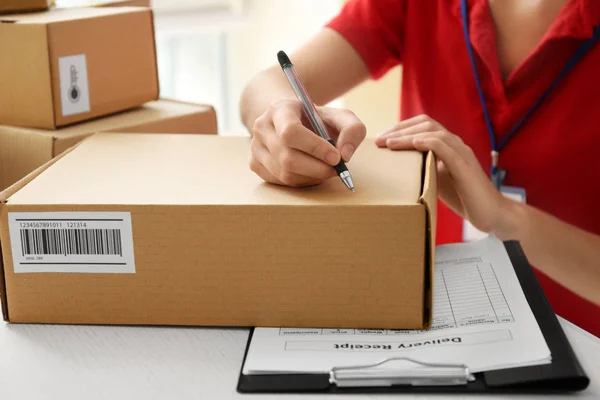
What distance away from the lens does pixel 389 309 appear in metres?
0.60

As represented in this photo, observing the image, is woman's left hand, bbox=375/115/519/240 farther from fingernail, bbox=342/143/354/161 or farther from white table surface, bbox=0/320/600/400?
white table surface, bbox=0/320/600/400

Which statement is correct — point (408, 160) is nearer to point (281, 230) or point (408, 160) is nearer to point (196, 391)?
point (281, 230)

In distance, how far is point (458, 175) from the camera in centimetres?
80

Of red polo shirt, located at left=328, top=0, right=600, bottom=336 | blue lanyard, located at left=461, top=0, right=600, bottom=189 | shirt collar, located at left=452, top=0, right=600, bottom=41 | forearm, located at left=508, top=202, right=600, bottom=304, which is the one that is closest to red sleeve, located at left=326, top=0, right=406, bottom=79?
red polo shirt, located at left=328, top=0, right=600, bottom=336

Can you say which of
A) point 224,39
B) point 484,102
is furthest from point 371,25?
point 224,39

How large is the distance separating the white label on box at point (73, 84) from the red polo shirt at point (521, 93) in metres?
0.48

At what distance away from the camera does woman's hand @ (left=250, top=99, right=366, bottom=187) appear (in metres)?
0.62

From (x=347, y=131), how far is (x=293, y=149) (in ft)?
0.21

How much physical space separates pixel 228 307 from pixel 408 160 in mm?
238

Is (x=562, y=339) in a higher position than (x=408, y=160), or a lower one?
lower

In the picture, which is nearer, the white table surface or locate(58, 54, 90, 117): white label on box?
the white table surface

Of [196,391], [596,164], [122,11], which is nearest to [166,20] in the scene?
[122,11]

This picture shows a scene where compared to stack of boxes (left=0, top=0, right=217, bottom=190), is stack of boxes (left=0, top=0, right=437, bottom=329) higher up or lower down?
lower down

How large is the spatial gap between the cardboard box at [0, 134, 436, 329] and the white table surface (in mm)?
17
